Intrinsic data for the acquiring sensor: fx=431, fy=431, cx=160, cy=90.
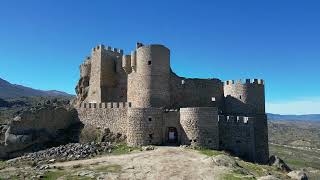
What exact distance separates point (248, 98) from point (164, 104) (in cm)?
911

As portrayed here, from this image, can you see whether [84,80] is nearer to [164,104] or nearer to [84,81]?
[84,81]

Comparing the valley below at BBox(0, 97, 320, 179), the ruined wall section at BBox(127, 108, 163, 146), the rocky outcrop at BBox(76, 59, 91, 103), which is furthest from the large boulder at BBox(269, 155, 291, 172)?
the rocky outcrop at BBox(76, 59, 91, 103)

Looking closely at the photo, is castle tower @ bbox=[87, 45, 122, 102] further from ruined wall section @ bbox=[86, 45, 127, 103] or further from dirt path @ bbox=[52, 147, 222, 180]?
dirt path @ bbox=[52, 147, 222, 180]

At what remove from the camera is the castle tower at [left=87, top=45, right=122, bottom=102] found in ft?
147

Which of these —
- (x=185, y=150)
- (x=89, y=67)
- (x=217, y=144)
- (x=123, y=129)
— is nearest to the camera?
(x=185, y=150)

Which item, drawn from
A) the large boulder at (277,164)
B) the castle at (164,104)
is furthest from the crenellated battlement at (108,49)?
the large boulder at (277,164)

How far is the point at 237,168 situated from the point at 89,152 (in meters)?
12.2

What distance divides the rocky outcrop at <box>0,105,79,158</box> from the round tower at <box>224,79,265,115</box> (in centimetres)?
1611

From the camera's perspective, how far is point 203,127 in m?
36.5

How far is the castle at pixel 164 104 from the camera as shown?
36688 millimetres

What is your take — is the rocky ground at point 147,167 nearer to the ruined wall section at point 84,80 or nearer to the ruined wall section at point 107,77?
the ruined wall section at point 107,77

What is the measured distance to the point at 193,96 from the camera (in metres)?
43.8

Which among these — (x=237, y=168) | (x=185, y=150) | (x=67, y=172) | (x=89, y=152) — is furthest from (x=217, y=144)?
(x=67, y=172)

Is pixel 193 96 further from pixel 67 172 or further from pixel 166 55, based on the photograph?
pixel 67 172
